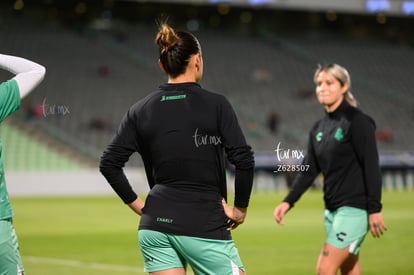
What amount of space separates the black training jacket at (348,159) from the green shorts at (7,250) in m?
3.12

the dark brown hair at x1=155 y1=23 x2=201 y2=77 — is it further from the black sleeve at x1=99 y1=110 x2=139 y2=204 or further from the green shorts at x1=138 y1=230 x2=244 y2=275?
the green shorts at x1=138 y1=230 x2=244 y2=275

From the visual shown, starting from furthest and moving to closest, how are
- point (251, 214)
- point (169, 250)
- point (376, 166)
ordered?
point (251, 214) → point (376, 166) → point (169, 250)

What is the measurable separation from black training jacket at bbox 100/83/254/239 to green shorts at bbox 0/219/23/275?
0.75 meters

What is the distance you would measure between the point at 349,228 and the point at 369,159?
586 millimetres

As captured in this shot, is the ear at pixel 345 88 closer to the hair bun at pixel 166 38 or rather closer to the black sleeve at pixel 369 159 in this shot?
the black sleeve at pixel 369 159

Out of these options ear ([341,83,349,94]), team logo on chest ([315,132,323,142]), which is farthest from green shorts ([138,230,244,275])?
ear ([341,83,349,94])

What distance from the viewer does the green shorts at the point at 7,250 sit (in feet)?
16.1

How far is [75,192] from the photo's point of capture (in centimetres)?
2992

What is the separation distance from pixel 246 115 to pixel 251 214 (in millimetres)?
14947

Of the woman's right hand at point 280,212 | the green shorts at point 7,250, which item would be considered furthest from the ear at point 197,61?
the woman's right hand at point 280,212

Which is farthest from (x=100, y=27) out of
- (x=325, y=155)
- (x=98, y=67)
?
(x=325, y=155)

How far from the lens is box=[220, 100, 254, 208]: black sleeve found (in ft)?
16.4

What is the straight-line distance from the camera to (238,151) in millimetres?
5047

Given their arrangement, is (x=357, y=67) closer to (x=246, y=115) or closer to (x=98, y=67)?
(x=246, y=115)
